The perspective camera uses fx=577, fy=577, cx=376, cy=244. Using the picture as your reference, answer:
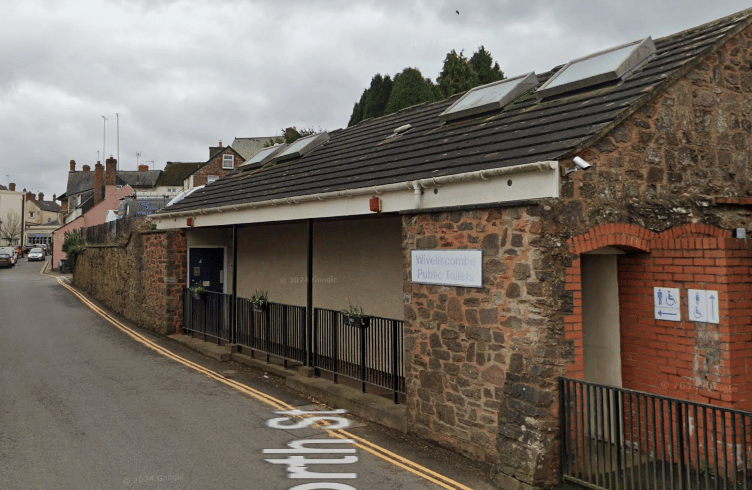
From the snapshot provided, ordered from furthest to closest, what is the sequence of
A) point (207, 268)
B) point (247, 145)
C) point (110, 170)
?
point (247, 145)
point (110, 170)
point (207, 268)

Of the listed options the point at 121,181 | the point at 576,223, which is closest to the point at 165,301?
the point at 576,223

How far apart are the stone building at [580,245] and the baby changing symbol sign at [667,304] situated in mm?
18

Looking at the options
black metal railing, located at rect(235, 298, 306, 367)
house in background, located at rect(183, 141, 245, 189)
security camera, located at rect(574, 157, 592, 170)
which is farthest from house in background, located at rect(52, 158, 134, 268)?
security camera, located at rect(574, 157, 592, 170)

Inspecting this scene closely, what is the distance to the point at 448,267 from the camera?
22.8 feet

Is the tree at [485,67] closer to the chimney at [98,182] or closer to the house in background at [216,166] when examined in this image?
the house in background at [216,166]

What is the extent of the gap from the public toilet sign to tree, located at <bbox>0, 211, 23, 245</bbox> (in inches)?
3557

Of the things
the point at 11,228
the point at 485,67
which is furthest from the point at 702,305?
the point at 11,228

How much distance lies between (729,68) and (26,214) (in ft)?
355

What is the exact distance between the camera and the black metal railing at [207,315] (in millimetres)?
13241

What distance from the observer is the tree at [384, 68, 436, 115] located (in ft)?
112

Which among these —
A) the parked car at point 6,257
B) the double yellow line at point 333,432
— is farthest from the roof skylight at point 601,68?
the parked car at point 6,257

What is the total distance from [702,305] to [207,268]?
42.2 feet

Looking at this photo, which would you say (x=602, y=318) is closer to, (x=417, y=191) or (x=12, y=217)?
(x=417, y=191)

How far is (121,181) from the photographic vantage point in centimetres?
6462
